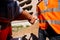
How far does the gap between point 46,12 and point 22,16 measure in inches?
26.9

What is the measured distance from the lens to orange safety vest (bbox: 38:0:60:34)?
90.2 inches

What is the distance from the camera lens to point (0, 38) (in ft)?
5.65

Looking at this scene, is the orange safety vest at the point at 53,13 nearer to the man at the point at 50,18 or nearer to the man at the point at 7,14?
the man at the point at 50,18

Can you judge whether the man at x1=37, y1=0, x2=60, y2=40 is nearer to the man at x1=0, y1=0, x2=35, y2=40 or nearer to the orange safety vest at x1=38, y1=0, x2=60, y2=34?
the orange safety vest at x1=38, y1=0, x2=60, y2=34

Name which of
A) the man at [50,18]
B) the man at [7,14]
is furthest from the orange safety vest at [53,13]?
the man at [7,14]

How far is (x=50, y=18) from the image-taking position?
2371 mm

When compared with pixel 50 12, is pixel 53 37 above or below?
below

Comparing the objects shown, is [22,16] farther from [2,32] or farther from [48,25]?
[48,25]

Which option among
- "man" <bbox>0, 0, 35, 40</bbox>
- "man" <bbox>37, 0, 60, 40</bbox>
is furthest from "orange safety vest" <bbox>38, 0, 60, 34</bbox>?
"man" <bbox>0, 0, 35, 40</bbox>

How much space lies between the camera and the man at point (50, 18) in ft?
7.55

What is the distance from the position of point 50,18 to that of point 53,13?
0.26 feet

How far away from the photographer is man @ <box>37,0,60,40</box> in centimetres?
230

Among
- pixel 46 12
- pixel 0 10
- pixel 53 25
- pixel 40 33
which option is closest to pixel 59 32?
pixel 53 25

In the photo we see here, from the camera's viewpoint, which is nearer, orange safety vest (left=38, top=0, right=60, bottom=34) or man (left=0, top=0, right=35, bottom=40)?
man (left=0, top=0, right=35, bottom=40)
